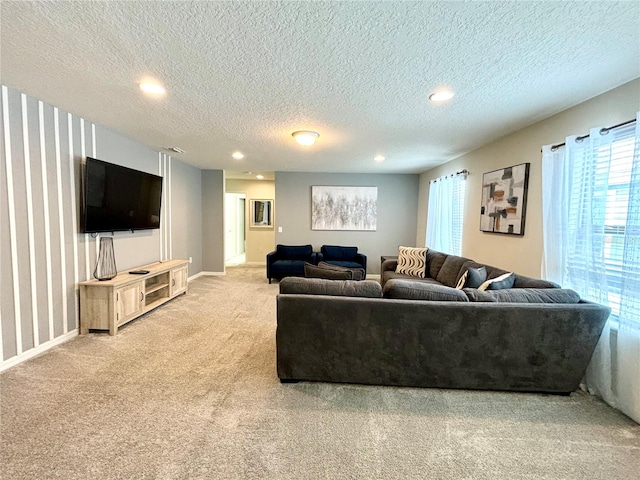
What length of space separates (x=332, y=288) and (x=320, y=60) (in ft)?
5.38

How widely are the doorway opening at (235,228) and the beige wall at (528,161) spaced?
19.4 ft

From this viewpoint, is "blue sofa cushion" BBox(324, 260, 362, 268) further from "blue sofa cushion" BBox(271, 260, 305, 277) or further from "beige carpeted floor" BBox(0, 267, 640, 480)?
"beige carpeted floor" BBox(0, 267, 640, 480)

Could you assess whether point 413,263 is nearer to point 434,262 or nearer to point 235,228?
point 434,262

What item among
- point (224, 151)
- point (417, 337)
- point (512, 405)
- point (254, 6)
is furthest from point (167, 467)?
point (224, 151)

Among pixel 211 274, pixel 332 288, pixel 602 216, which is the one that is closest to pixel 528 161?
pixel 602 216

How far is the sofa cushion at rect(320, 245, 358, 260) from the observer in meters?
5.99

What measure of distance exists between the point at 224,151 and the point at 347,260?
10.7ft

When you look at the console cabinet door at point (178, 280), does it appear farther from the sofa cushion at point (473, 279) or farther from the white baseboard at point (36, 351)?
the sofa cushion at point (473, 279)

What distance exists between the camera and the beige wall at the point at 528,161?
2.14m

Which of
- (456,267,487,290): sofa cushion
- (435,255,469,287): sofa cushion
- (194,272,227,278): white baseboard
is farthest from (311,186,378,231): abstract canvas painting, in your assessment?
(456,267,487,290): sofa cushion

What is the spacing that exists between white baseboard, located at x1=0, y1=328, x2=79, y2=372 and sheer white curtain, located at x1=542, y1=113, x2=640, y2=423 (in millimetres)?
4786

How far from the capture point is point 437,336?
6.70 feet

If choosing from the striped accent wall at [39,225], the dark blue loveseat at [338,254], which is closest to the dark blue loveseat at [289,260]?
the dark blue loveseat at [338,254]

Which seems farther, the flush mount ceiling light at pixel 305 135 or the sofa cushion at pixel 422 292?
the flush mount ceiling light at pixel 305 135
